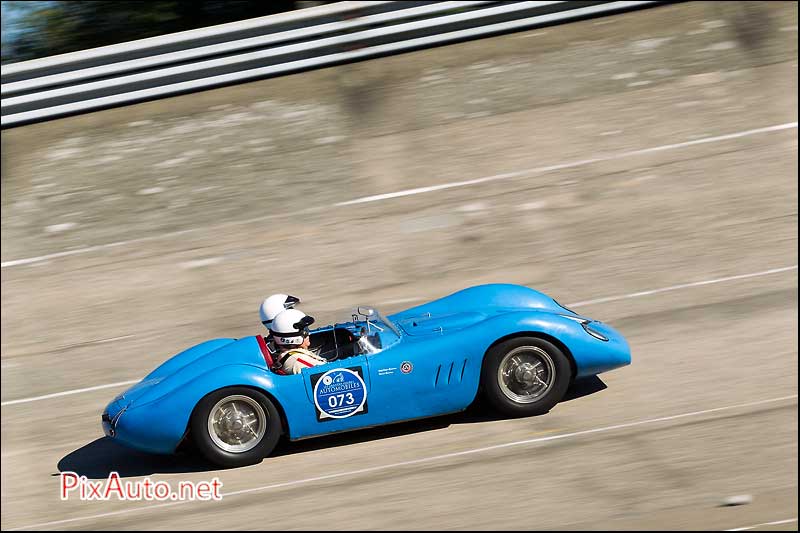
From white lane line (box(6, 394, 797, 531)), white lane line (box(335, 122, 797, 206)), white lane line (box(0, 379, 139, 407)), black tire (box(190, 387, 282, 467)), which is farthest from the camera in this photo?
white lane line (box(335, 122, 797, 206))

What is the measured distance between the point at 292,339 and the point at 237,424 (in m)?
0.75

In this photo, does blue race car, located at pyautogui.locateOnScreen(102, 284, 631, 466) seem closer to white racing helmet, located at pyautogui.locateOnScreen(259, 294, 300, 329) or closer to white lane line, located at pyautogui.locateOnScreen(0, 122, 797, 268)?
white racing helmet, located at pyautogui.locateOnScreen(259, 294, 300, 329)

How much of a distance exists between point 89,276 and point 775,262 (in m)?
7.58

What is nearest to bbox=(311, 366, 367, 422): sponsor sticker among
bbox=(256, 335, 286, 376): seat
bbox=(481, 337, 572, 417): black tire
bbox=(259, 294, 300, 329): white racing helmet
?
bbox=(256, 335, 286, 376): seat

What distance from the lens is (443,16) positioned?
526 inches

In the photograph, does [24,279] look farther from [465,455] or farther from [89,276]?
[465,455]

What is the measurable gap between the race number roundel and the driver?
208 mm

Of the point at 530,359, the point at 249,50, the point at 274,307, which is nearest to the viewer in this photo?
the point at 530,359

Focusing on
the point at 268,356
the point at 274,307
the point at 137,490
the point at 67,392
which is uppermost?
the point at 274,307

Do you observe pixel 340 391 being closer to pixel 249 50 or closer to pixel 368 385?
pixel 368 385

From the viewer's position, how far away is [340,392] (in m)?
7.02

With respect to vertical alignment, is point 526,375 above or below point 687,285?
above

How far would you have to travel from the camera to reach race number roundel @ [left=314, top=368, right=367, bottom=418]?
702cm

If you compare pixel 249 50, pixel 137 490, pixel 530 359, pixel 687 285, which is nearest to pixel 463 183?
pixel 687 285
